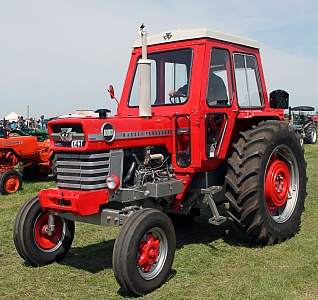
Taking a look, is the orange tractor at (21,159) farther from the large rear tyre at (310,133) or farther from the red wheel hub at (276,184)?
the large rear tyre at (310,133)

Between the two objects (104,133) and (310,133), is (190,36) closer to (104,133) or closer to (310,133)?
(104,133)

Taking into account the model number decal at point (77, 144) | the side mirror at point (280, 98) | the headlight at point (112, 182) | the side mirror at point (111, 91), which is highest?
the side mirror at point (111, 91)

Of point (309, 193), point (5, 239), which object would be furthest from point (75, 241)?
point (309, 193)

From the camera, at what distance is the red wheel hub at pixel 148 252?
4.18 meters

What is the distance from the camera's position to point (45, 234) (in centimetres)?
501

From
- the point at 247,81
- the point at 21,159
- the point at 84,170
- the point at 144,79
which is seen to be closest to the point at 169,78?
the point at 144,79

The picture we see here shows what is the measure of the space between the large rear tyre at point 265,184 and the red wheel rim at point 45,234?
1.97 meters

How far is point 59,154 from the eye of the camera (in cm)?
466

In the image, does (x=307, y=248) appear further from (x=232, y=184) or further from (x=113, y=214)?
(x=113, y=214)

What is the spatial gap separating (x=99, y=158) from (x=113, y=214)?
0.56 metres

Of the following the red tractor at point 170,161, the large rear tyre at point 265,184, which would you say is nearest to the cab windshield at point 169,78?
the red tractor at point 170,161

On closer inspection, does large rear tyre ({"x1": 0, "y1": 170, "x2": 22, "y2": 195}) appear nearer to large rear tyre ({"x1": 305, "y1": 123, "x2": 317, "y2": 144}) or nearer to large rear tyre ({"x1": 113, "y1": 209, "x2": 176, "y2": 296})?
large rear tyre ({"x1": 113, "y1": 209, "x2": 176, "y2": 296})

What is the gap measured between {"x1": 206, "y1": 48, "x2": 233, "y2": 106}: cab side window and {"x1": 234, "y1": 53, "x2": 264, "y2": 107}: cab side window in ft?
0.62

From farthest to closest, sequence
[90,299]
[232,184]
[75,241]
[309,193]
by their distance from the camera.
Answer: [309,193] → [75,241] → [232,184] → [90,299]
